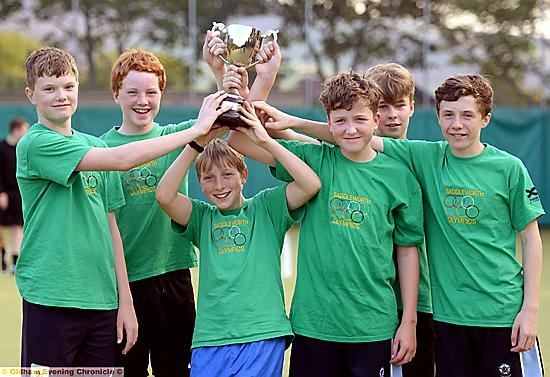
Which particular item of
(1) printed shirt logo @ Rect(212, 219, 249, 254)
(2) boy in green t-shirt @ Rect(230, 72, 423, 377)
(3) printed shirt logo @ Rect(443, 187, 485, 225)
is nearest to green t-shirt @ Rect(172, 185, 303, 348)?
(1) printed shirt logo @ Rect(212, 219, 249, 254)

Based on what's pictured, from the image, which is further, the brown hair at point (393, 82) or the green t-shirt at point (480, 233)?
the brown hair at point (393, 82)

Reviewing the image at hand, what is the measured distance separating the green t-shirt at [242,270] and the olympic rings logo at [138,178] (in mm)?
343

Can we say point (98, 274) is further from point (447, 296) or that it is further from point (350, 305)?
point (447, 296)

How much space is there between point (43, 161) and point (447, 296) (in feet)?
5.61

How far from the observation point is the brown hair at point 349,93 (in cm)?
356

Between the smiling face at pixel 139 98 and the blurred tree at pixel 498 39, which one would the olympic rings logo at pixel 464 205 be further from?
the blurred tree at pixel 498 39

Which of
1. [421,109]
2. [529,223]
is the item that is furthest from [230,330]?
[421,109]

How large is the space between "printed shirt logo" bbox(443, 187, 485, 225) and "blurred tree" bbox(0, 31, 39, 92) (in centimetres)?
1260

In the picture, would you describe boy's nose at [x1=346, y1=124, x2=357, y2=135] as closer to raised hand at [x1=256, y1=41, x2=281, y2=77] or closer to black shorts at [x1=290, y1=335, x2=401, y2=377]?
raised hand at [x1=256, y1=41, x2=281, y2=77]

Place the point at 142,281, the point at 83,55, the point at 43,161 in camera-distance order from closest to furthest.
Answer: the point at 43,161, the point at 142,281, the point at 83,55

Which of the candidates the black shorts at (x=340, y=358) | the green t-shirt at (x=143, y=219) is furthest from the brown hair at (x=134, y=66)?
the black shorts at (x=340, y=358)

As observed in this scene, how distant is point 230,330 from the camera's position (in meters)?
3.55

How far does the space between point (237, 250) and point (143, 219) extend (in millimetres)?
595

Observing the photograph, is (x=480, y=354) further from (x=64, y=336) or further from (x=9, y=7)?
(x=9, y=7)
